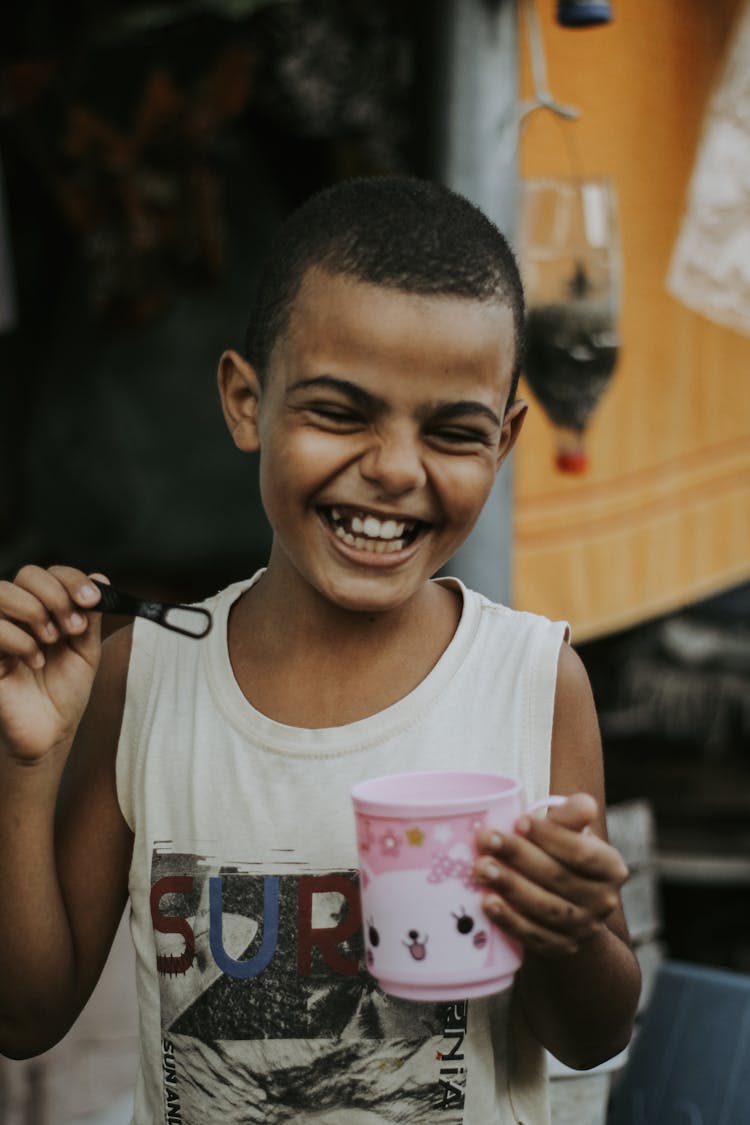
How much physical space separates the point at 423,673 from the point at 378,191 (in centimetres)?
53

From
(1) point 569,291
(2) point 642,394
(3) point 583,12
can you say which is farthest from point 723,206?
(3) point 583,12

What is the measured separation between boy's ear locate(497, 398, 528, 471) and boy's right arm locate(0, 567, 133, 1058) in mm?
490

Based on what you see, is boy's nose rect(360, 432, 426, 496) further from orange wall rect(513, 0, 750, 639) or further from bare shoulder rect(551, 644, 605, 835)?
orange wall rect(513, 0, 750, 639)

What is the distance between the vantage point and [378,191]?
1526 millimetres

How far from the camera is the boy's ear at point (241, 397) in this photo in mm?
1602

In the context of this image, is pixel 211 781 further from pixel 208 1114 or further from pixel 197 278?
pixel 197 278

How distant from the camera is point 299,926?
1516 mm

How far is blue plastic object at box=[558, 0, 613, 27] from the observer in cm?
240

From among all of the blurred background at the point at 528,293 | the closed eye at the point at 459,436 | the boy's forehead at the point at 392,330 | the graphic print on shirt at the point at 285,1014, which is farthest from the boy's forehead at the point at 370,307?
the blurred background at the point at 528,293

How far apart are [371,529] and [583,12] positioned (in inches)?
53.0

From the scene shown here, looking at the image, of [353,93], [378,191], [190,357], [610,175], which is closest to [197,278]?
[190,357]

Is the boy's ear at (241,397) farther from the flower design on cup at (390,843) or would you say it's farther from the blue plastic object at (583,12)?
the blue plastic object at (583,12)

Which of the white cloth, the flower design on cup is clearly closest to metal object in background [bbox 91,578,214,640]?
the flower design on cup

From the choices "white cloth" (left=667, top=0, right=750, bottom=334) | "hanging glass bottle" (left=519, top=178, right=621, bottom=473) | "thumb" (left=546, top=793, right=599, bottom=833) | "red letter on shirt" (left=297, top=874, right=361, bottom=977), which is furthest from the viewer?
"white cloth" (left=667, top=0, right=750, bottom=334)
